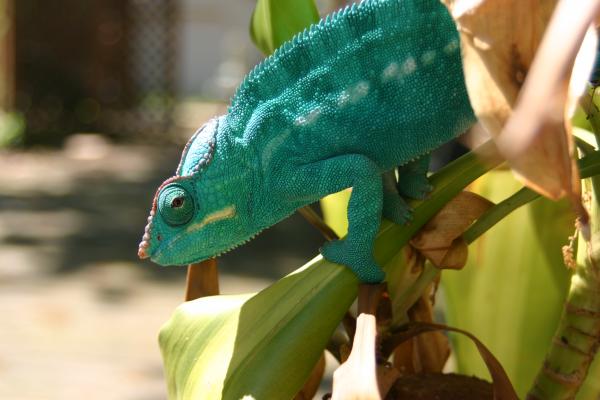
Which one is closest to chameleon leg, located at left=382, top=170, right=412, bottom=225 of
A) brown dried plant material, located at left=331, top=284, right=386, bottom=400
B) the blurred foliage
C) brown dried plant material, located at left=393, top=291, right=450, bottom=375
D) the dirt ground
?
brown dried plant material, located at left=331, top=284, right=386, bottom=400

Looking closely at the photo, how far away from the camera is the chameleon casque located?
0.78 meters

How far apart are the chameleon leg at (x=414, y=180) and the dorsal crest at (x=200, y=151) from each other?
0.19 meters

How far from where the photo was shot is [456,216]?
2.75ft

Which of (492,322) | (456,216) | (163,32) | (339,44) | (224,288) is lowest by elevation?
(224,288)

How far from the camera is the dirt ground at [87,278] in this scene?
2.47 m

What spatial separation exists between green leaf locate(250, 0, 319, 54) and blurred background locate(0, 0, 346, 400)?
1539 millimetres

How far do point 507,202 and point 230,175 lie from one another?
0.26 metres

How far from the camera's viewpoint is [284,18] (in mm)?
1022

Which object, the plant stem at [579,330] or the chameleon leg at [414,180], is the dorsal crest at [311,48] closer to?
the chameleon leg at [414,180]

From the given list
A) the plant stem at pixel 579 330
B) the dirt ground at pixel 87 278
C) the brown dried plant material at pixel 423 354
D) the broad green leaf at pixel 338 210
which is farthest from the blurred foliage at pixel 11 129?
the plant stem at pixel 579 330

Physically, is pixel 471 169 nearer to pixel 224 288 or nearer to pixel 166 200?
pixel 166 200

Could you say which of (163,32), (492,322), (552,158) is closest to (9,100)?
(163,32)

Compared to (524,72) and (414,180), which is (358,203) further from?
(524,72)

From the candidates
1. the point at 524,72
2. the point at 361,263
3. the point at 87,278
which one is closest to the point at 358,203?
the point at 361,263
